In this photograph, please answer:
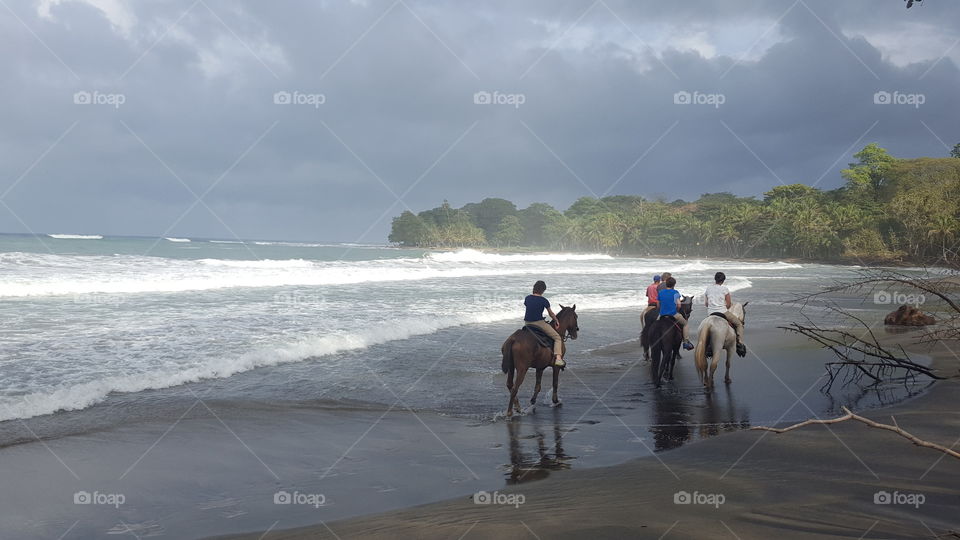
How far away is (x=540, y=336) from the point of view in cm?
979

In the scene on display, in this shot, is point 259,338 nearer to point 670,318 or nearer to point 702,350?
point 670,318

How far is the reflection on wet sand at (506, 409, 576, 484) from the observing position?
21.7 ft

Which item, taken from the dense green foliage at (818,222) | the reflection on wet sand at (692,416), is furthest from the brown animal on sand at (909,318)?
the dense green foliage at (818,222)

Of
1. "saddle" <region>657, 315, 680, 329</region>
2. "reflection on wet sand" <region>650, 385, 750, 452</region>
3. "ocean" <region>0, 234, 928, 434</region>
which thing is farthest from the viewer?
"saddle" <region>657, 315, 680, 329</region>

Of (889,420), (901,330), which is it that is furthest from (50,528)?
(901,330)

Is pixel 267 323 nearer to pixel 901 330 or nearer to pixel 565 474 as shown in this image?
pixel 565 474

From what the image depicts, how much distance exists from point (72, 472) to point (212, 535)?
2538 millimetres

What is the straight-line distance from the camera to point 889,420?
7.98 m

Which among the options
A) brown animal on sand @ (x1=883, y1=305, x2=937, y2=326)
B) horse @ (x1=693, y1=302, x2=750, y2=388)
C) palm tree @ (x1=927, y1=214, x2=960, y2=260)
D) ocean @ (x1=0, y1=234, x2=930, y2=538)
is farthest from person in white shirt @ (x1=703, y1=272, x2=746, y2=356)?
palm tree @ (x1=927, y1=214, x2=960, y2=260)

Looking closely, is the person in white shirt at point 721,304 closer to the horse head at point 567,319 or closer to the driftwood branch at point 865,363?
the driftwood branch at point 865,363

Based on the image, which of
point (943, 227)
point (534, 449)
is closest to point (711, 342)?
point (534, 449)

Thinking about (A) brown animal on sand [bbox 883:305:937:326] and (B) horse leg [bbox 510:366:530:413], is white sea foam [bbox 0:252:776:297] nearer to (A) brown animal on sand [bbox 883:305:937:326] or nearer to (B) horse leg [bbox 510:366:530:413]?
(A) brown animal on sand [bbox 883:305:937:326]

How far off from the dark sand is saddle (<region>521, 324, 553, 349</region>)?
288 cm

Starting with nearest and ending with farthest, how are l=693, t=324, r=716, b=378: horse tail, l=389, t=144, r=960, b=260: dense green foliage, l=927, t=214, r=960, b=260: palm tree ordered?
l=693, t=324, r=716, b=378: horse tail
l=927, t=214, r=960, b=260: palm tree
l=389, t=144, r=960, b=260: dense green foliage
